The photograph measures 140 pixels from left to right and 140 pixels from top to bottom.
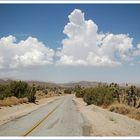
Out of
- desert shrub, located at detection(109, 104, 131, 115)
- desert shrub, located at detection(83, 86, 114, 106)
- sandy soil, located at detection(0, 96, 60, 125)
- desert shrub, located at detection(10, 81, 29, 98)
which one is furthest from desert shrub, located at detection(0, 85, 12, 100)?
desert shrub, located at detection(109, 104, 131, 115)

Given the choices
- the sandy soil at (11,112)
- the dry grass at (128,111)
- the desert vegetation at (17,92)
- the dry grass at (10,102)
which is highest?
the desert vegetation at (17,92)

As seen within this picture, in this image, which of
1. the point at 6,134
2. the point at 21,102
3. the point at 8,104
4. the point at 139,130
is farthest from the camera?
the point at 21,102

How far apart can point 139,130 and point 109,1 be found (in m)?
7.37

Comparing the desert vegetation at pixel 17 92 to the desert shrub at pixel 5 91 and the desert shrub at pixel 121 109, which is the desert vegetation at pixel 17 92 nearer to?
the desert shrub at pixel 5 91

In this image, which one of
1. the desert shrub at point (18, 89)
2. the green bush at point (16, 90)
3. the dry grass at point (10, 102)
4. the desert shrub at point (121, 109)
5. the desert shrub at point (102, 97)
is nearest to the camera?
the desert shrub at point (121, 109)

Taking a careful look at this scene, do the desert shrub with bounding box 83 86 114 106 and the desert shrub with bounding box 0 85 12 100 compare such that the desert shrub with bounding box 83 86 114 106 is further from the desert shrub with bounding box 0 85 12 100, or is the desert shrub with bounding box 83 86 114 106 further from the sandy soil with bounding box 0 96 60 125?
the desert shrub with bounding box 0 85 12 100

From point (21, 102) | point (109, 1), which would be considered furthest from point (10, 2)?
point (21, 102)

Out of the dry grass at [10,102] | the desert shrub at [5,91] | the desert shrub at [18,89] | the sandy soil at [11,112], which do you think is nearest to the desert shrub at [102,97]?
the sandy soil at [11,112]

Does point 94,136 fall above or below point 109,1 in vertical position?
below

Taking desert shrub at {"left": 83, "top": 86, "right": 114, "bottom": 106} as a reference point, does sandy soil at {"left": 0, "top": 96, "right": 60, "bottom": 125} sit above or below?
below

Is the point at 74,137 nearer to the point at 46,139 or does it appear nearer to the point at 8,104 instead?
the point at 46,139

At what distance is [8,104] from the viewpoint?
3225 centimetres

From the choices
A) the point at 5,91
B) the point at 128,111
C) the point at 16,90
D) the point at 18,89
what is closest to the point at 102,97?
the point at 128,111

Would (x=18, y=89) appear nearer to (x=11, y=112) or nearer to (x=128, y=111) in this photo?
(x=11, y=112)
